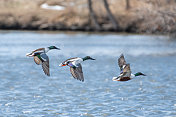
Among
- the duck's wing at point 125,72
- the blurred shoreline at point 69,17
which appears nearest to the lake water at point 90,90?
the duck's wing at point 125,72

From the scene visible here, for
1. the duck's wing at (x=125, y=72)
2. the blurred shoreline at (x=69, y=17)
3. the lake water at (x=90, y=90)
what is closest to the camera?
the duck's wing at (x=125, y=72)

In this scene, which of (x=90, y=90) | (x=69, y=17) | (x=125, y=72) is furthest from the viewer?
(x=69, y=17)

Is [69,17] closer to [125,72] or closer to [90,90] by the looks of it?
[90,90]

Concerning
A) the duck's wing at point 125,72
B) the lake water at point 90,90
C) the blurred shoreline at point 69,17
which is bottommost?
the lake water at point 90,90

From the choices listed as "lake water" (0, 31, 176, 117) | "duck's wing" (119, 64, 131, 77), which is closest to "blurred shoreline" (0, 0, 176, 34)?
"lake water" (0, 31, 176, 117)

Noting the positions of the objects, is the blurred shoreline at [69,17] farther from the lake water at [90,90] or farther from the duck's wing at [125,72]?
the duck's wing at [125,72]

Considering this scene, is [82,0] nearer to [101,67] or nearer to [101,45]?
[101,45]

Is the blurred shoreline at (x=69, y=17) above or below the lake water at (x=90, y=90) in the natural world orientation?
above

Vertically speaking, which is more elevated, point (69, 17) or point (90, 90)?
point (69, 17)

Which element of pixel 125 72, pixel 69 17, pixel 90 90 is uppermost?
pixel 69 17

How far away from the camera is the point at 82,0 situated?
203ft

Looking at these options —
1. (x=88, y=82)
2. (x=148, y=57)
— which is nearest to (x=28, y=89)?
(x=88, y=82)

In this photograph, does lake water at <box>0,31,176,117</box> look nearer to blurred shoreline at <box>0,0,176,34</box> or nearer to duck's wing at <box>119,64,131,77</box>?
duck's wing at <box>119,64,131,77</box>

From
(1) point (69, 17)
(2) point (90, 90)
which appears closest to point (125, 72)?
(2) point (90, 90)
